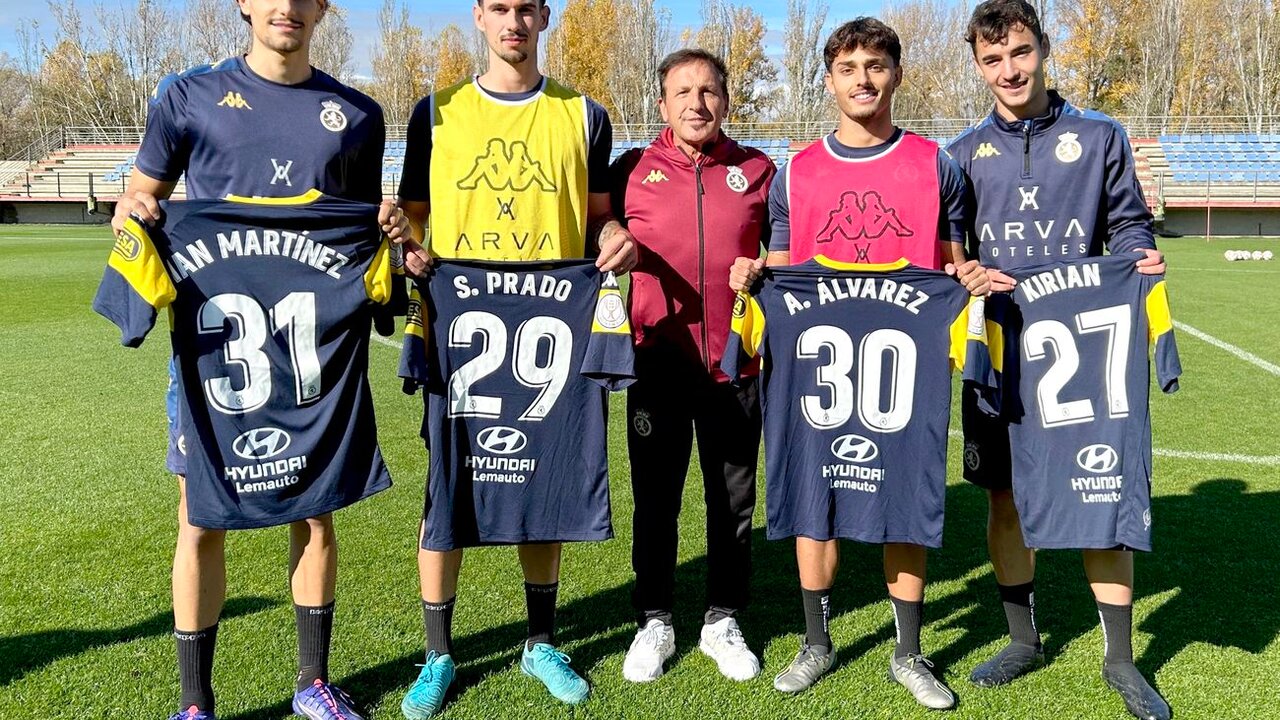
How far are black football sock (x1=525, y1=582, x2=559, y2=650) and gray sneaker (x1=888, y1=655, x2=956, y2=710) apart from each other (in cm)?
132

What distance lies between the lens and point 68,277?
17453 mm

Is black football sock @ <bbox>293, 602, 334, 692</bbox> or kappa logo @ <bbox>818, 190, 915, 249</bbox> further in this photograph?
kappa logo @ <bbox>818, 190, 915, 249</bbox>

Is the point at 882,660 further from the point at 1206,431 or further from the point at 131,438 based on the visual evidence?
the point at 131,438

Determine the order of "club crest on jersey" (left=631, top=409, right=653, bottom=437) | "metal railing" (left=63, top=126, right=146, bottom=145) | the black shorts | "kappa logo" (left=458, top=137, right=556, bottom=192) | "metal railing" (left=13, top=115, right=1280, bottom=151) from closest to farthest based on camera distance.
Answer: "kappa logo" (left=458, top=137, right=556, bottom=192) → the black shorts → "club crest on jersey" (left=631, top=409, right=653, bottom=437) → "metal railing" (left=13, top=115, right=1280, bottom=151) → "metal railing" (left=63, top=126, right=146, bottom=145)

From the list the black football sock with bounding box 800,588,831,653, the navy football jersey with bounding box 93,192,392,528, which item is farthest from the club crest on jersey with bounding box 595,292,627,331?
the black football sock with bounding box 800,588,831,653

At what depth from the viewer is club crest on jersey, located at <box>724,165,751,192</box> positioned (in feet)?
12.7

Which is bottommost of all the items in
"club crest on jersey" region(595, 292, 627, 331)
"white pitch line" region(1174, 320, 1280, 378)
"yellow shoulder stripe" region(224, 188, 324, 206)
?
"white pitch line" region(1174, 320, 1280, 378)

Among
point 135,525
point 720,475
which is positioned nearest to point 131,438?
point 135,525

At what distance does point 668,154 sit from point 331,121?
4.25 ft

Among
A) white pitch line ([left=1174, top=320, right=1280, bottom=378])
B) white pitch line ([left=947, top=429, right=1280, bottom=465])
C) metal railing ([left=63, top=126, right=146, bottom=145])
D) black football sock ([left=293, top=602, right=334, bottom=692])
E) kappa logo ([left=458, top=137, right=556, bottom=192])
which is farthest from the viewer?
metal railing ([left=63, top=126, right=146, bottom=145])

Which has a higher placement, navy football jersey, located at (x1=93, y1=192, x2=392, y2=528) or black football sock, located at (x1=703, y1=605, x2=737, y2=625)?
navy football jersey, located at (x1=93, y1=192, x2=392, y2=528)

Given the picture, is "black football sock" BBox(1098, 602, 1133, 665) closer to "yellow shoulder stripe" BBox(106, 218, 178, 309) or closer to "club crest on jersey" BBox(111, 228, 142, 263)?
"yellow shoulder stripe" BBox(106, 218, 178, 309)

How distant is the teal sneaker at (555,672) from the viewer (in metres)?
3.52

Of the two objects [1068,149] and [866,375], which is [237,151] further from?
[1068,149]
